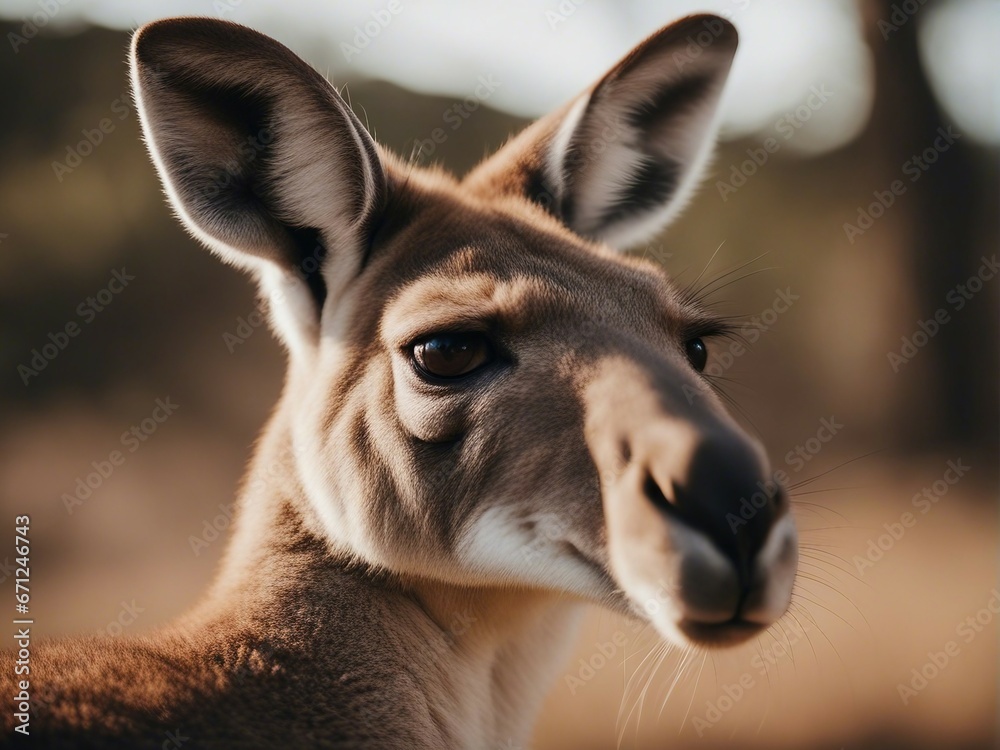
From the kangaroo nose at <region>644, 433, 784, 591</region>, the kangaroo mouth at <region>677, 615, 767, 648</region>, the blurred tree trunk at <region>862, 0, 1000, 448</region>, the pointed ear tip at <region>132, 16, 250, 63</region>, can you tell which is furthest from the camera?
the blurred tree trunk at <region>862, 0, 1000, 448</region>

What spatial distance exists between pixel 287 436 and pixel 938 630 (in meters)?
6.70

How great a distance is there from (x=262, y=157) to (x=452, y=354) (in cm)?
112

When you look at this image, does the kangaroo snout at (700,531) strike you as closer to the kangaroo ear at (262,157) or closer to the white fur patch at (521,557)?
the white fur patch at (521,557)

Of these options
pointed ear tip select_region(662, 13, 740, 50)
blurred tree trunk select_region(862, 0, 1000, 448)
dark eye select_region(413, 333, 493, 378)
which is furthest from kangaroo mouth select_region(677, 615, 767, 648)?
blurred tree trunk select_region(862, 0, 1000, 448)

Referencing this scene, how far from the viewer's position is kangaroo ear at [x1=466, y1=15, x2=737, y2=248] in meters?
3.89

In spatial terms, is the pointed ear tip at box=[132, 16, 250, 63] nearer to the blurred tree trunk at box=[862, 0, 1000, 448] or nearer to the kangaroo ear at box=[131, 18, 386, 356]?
the kangaroo ear at box=[131, 18, 386, 356]

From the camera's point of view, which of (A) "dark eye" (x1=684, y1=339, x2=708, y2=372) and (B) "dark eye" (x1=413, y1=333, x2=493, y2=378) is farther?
A: (A) "dark eye" (x1=684, y1=339, x2=708, y2=372)

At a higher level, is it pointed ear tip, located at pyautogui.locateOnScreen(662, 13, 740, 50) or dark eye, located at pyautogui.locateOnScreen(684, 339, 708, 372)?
pointed ear tip, located at pyautogui.locateOnScreen(662, 13, 740, 50)

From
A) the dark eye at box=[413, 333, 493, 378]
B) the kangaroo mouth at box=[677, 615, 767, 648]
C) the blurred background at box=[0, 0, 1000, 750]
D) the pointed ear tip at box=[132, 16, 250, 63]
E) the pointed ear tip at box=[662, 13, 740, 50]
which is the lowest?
the blurred background at box=[0, 0, 1000, 750]

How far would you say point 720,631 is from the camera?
2393 millimetres

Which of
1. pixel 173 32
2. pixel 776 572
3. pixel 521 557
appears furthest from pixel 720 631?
pixel 173 32

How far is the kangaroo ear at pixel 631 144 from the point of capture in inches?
153

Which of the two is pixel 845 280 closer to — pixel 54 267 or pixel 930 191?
pixel 930 191

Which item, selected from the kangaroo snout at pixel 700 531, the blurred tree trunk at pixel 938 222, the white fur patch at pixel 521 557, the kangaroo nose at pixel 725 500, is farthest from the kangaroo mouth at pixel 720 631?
the blurred tree trunk at pixel 938 222
